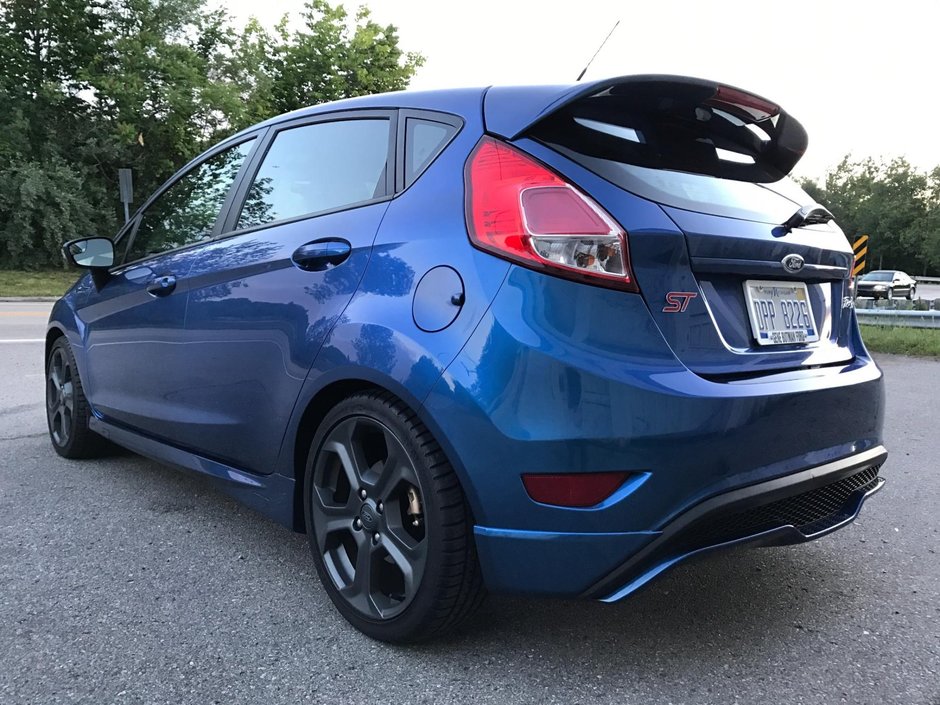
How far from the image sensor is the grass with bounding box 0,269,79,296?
59.5ft

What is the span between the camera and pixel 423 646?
6.93 ft

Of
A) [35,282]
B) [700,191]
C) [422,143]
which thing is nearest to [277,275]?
[422,143]

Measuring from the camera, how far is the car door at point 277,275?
2.29 m

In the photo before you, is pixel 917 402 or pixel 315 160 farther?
pixel 917 402

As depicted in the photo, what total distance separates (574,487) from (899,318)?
11.6 meters

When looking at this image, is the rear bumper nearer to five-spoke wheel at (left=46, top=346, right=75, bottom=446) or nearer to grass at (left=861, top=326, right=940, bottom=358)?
five-spoke wheel at (left=46, top=346, right=75, bottom=446)

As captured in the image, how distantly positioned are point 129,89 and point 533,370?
82.2ft

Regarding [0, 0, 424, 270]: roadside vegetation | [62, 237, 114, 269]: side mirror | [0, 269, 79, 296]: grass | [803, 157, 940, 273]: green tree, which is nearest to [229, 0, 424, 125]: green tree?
[0, 0, 424, 270]: roadside vegetation

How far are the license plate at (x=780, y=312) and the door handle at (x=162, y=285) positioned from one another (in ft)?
7.15

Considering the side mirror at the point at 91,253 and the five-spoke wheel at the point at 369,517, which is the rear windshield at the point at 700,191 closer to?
the five-spoke wheel at the point at 369,517

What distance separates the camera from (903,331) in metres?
10.8

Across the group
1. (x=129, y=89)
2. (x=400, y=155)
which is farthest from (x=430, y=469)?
(x=129, y=89)

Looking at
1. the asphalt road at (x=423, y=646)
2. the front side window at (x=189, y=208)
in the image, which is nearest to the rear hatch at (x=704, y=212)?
the asphalt road at (x=423, y=646)

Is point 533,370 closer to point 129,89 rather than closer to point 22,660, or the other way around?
point 22,660
